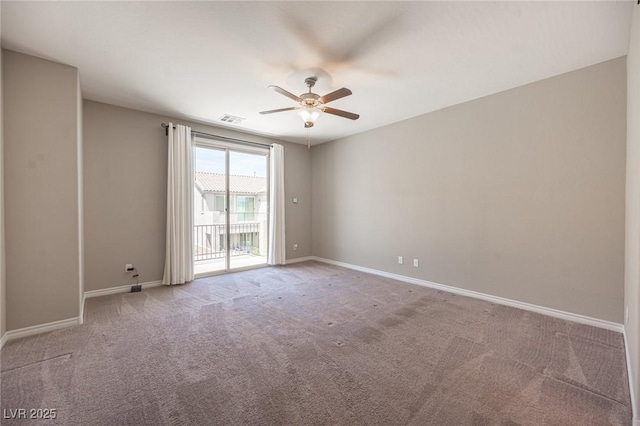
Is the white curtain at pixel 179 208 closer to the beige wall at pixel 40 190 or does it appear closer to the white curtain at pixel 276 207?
the beige wall at pixel 40 190

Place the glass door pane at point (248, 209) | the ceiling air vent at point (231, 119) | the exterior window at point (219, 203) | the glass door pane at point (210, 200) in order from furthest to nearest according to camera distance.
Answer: the glass door pane at point (248, 209), the exterior window at point (219, 203), the glass door pane at point (210, 200), the ceiling air vent at point (231, 119)

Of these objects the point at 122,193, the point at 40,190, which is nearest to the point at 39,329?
the point at 40,190

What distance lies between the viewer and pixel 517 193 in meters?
3.29

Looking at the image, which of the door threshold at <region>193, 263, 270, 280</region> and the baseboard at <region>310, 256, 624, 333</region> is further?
the door threshold at <region>193, 263, 270, 280</region>

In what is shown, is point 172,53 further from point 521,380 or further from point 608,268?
point 608,268

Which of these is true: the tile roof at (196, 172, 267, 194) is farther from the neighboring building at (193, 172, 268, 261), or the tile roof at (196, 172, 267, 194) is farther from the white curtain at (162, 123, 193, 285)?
the white curtain at (162, 123, 193, 285)

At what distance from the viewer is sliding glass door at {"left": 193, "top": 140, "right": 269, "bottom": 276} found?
4.96m

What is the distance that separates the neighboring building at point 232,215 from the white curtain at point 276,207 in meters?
0.27

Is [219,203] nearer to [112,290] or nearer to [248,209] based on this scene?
[248,209]

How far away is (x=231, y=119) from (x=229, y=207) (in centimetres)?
167

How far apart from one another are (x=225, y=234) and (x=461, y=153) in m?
4.39

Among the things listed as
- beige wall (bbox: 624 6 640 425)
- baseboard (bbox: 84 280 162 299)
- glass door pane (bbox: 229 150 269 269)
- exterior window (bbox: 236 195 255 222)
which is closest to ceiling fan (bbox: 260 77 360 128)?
beige wall (bbox: 624 6 640 425)

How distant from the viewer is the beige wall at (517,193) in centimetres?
274

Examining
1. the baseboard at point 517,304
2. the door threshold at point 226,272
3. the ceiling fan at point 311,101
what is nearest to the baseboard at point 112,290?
the door threshold at point 226,272
